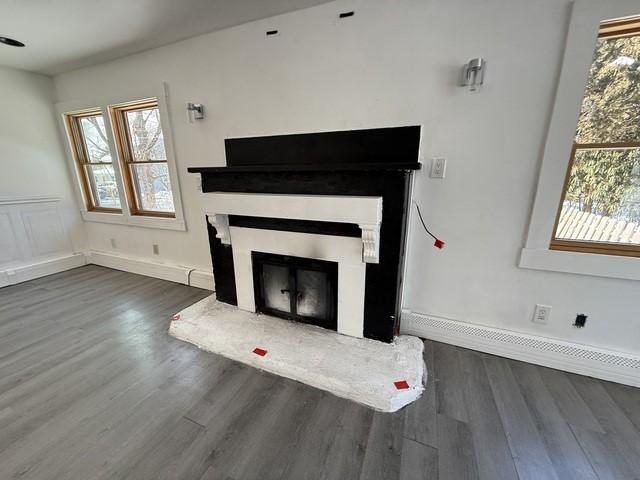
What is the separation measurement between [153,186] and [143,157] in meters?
0.34

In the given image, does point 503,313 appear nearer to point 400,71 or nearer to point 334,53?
point 400,71

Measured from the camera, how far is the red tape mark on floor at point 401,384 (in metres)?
1.54

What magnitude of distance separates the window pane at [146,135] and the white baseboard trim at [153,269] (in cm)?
127

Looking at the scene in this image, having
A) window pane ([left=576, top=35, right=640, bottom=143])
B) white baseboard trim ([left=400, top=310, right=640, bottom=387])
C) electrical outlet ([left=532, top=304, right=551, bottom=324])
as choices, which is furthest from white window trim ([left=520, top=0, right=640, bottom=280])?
white baseboard trim ([left=400, top=310, right=640, bottom=387])

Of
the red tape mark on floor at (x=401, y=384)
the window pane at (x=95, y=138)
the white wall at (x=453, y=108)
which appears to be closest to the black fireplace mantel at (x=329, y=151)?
the white wall at (x=453, y=108)

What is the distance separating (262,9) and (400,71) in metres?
1.12

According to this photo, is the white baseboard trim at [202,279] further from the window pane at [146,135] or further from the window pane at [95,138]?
the window pane at [95,138]

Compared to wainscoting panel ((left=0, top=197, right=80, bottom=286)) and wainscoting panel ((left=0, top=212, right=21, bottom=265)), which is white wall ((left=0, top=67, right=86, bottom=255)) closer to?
wainscoting panel ((left=0, top=197, right=80, bottom=286))

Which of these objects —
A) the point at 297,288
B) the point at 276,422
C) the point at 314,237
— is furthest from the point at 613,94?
the point at 276,422

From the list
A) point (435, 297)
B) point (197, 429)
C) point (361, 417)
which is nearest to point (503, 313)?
point (435, 297)

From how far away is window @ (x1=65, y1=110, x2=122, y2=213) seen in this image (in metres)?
3.30

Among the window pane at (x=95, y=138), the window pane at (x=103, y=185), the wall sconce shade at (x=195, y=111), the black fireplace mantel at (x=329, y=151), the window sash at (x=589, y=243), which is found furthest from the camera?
the window pane at (x=103, y=185)

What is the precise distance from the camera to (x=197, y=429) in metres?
1.34

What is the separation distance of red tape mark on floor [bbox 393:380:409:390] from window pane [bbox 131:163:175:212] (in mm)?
2908
